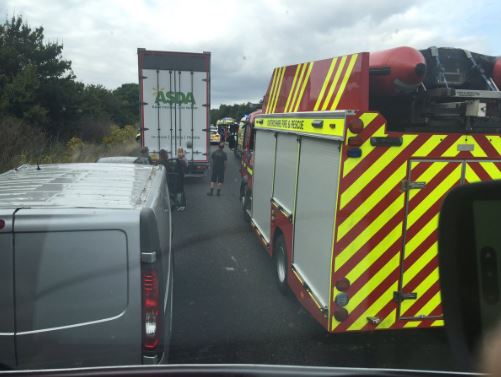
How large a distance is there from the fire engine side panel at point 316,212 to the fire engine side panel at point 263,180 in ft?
5.87

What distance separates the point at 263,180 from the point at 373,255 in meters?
3.70

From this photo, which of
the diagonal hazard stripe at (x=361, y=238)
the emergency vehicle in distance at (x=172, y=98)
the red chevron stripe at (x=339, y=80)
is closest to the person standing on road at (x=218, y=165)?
the emergency vehicle in distance at (x=172, y=98)

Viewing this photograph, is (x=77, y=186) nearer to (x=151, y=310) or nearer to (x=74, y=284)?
(x=74, y=284)

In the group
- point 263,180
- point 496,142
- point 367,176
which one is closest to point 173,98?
point 263,180

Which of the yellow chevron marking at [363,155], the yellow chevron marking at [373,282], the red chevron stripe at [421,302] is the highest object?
the yellow chevron marking at [363,155]

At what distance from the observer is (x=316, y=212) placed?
4523mm

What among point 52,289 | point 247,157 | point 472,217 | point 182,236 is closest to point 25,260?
point 52,289

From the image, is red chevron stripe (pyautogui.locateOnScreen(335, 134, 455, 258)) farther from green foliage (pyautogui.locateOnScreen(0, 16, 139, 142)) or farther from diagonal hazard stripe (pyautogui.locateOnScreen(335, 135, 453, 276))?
green foliage (pyautogui.locateOnScreen(0, 16, 139, 142))

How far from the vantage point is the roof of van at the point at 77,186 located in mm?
2982

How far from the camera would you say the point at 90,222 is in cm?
277

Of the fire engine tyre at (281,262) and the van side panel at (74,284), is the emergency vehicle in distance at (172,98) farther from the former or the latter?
the van side panel at (74,284)

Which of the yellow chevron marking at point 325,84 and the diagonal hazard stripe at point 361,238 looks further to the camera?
the yellow chevron marking at point 325,84

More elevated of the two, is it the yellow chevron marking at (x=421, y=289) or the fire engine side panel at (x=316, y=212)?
the fire engine side panel at (x=316, y=212)

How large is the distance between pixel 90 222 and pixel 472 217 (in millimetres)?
2147
